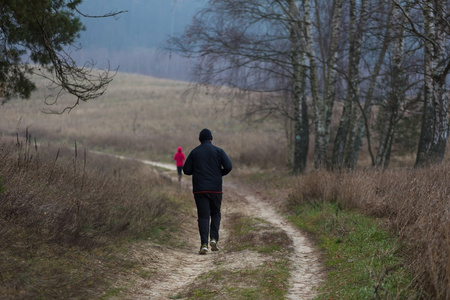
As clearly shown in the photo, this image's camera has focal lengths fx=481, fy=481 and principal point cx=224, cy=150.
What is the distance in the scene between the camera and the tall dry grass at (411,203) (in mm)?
5193

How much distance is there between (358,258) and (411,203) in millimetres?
1327

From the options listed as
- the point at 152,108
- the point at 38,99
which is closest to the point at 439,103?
the point at 152,108

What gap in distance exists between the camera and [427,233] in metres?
5.82

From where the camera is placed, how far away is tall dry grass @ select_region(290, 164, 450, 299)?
5.19 metres

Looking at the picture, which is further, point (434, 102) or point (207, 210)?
point (434, 102)

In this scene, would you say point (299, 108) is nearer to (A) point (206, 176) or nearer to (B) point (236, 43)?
(B) point (236, 43)

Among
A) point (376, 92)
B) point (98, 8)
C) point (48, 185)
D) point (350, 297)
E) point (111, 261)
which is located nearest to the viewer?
point (350, 297)

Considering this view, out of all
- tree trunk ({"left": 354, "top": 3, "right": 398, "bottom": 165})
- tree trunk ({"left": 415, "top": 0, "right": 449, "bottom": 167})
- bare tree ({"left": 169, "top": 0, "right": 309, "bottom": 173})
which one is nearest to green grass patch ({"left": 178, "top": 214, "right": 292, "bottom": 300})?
tree trunk ({"left": 415, "top": 0, "right": 449, "bottom": 167})

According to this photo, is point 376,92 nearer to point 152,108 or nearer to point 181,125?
point 181,125

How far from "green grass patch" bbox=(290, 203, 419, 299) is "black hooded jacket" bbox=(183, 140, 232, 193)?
2368 mm

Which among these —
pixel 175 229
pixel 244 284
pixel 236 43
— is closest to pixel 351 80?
pixel 236 43

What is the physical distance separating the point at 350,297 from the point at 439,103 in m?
8.98

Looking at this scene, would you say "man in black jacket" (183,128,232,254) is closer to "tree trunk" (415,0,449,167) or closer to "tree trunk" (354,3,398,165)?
"tree trunk" (415,0,449,167)

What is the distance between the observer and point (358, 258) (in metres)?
7.34
